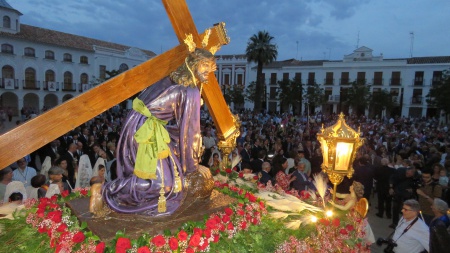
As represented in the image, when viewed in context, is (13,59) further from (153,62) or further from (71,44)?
(153,62)

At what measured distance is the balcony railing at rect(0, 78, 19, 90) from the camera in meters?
33.4

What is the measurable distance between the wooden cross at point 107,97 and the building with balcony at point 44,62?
119 feet

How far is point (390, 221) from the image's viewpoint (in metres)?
8.30

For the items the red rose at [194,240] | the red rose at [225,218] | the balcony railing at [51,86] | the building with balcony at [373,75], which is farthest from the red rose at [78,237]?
the balcony railing at [51,86]

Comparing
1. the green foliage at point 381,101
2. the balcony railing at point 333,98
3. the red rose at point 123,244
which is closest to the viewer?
the red rose at point 123,244

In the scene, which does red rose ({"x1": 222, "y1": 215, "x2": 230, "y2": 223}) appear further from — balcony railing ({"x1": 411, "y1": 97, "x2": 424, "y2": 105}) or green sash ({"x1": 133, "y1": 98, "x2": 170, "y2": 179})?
balcony railing ({"x1": 411, "y1": 97, "x2": 424, "y2": 105})

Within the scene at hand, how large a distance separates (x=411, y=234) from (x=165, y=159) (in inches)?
143

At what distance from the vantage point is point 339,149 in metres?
3.59

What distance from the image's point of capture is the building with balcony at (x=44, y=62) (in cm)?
3378

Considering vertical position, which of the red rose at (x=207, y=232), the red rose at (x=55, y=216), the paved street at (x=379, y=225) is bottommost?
the paved street at (x=379, y=225)

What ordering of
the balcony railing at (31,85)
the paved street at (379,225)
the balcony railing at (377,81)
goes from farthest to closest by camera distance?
the balcony railing at (377,81)
the balcony railing at (31,85)
the paved street at (379,225)

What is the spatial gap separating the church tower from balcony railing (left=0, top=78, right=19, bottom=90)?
514cm

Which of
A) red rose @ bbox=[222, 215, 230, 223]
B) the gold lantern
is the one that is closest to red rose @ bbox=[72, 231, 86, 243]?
red rose @ bbox=[222, 215, 230, 223]

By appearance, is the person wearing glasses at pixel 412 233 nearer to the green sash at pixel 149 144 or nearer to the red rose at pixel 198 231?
the red rose at pixel 198 231
